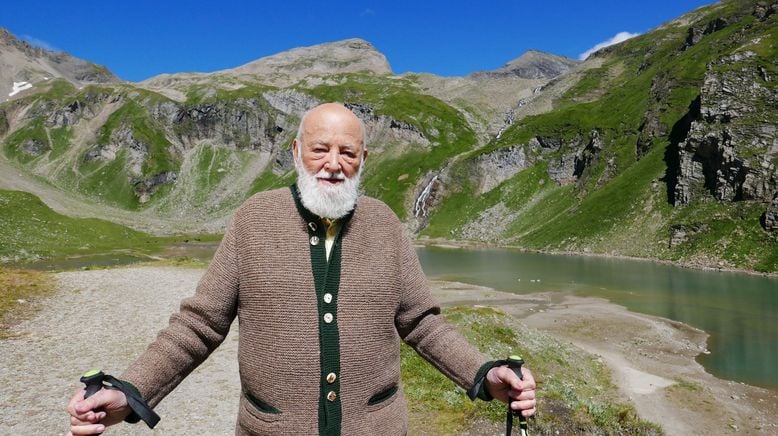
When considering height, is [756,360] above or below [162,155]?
below

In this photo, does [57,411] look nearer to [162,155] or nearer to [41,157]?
[162,155]

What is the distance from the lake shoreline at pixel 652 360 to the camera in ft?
68.7

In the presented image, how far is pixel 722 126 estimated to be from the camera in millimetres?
90562

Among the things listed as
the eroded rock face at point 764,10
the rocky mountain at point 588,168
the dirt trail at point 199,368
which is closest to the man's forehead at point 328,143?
the dirt trail at point 199,368

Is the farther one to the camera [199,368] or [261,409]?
[199,368]

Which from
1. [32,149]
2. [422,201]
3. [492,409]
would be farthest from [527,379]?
[32,149]

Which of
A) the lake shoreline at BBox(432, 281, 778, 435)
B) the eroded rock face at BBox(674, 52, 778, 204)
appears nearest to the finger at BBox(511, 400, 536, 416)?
the lake shoreline at BBox(432, 281, 778, 435)

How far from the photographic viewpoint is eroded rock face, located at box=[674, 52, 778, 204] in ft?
263

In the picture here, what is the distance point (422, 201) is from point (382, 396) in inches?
5647

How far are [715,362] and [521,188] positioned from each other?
108 m

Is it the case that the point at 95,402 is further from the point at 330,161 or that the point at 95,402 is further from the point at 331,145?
the point at 331,145

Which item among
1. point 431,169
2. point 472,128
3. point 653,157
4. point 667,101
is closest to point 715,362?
point 653,157

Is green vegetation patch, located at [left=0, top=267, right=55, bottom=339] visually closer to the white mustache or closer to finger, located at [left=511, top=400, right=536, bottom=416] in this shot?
the white mustache

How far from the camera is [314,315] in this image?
152 inches
